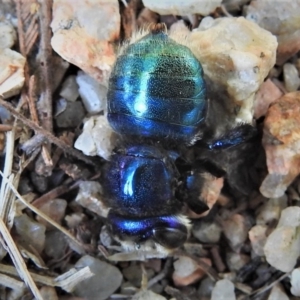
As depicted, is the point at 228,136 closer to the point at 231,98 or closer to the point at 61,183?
the point at 231,98

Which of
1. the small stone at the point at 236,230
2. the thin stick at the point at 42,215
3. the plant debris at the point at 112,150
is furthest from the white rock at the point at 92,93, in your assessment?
the small stone at the point at 236,230

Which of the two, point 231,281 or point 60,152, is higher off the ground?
point 60,152

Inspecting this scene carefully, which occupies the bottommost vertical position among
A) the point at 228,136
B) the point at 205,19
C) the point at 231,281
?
the point at 231,281

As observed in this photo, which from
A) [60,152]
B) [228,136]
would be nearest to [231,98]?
[228,136]

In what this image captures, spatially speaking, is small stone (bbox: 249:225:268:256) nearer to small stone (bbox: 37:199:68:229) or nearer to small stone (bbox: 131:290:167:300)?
small stone (bbox: 131:290:167:300)

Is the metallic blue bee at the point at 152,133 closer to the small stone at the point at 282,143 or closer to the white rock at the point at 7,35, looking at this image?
the small stone at the point at 282,143

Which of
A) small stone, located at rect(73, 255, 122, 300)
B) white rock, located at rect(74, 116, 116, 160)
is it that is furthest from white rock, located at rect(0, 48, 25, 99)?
small stone, located at rect(73, 255, 122, 300)
